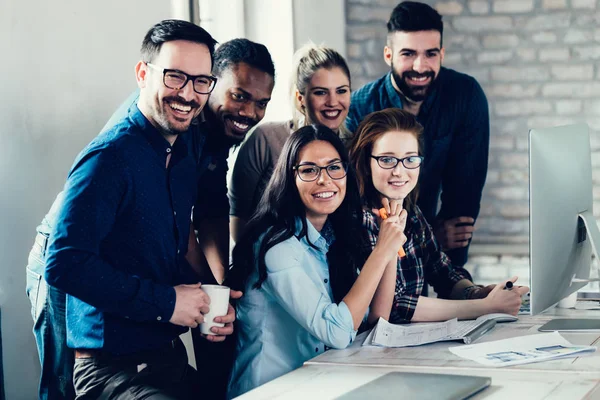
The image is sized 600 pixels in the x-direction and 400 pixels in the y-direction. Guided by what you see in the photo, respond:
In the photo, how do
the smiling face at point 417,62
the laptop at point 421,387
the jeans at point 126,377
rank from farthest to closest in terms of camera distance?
the smiling face at point 417,62, the jeans at point 126,377, the laptop at point 421,387

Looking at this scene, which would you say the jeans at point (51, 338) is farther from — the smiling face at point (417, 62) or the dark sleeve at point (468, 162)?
the dark sleeve at point (468, 162)

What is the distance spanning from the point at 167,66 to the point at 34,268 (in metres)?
0.60

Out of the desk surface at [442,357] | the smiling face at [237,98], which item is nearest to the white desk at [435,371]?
the desk surface at [442,357]

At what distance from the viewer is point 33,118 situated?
2.12 m

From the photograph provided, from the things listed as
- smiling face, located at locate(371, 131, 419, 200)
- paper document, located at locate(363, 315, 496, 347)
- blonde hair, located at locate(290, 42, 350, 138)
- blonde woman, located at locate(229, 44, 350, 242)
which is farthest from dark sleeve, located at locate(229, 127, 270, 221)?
paper document, located at locate(363, 315, 496, 347)

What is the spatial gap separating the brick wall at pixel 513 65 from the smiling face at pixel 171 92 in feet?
7.74

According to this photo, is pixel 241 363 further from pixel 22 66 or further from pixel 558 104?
pixel 558 104

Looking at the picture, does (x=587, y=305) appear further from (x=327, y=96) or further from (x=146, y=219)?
(x=146, y=219)

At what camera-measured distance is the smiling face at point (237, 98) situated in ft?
7.78

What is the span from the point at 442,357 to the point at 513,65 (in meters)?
2.65

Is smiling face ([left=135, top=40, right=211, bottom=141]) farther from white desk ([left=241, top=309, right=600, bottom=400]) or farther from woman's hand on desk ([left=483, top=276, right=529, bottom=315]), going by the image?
woman's hand on desk ([left=483, top=276, right=529, bottom=315])

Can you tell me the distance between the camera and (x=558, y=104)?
13.3 feet

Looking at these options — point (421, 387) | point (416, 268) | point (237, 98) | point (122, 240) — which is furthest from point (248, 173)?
point (421, 387)

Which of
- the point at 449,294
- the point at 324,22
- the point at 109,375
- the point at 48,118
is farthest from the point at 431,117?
the point at 109,375
